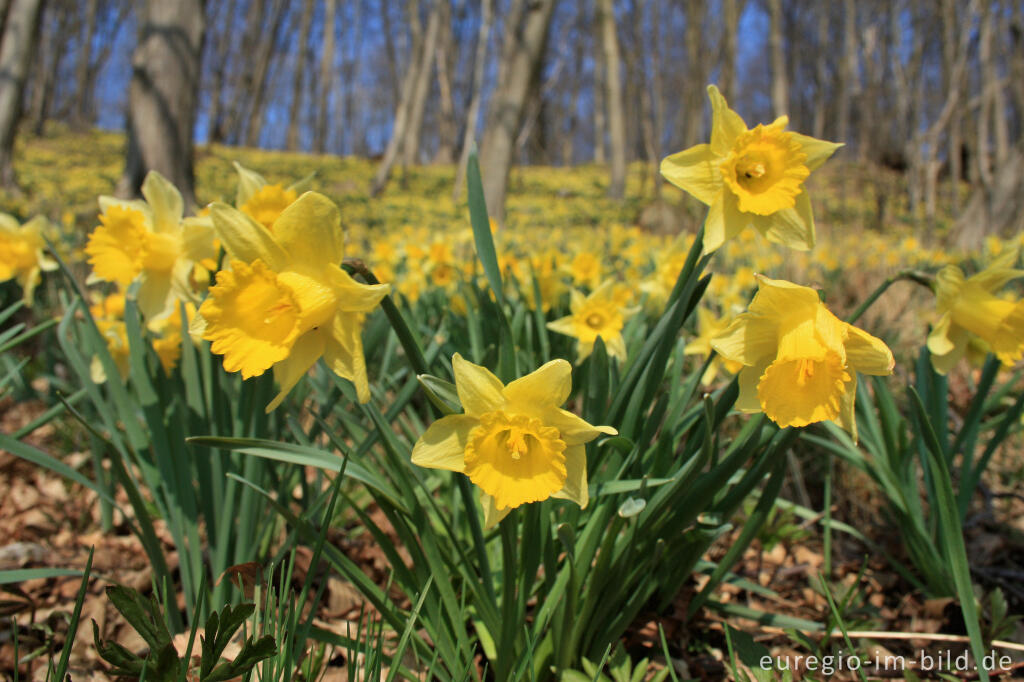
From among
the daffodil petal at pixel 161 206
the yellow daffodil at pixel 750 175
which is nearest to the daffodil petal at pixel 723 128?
the yellow daffodil at pixel 750 175

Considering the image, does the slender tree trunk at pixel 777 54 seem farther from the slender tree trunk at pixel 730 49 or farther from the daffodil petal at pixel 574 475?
the daffodil petal at pixel 574 475

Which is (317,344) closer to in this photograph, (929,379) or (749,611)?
(749,611)

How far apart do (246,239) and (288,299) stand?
4.0 inches

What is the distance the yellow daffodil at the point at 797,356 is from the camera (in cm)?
81

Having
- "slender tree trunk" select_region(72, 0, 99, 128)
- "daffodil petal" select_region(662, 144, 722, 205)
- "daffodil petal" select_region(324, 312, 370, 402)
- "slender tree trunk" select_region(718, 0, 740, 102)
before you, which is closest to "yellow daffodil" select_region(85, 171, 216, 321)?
"daffodil petal" select_region(324, 312, 370, 402)

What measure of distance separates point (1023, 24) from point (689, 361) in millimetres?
7320

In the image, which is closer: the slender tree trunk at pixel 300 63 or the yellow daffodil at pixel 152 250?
the yellow daffodil at pixel 152 250

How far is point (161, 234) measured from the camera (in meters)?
1.18

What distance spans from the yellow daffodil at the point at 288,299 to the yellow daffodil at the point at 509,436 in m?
0.13

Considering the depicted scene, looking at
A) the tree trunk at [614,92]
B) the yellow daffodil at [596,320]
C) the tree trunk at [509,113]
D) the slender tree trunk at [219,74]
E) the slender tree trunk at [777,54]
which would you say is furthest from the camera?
the slender tree trunk at [219,74]

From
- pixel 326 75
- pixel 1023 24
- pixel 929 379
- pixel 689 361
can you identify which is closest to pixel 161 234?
pixel 929 379

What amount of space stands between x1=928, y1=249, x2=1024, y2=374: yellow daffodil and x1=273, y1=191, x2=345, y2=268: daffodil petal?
100cm

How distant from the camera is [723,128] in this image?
0.95m

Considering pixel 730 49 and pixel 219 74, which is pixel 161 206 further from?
pixel 219 74
